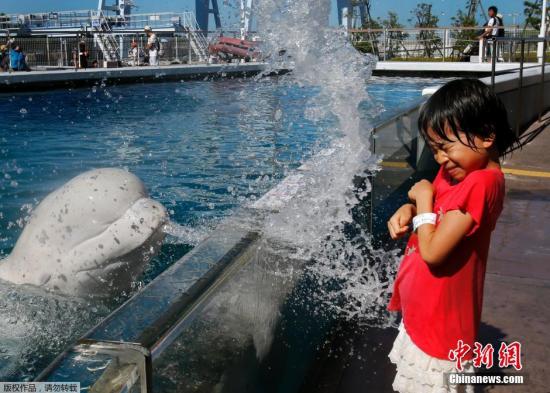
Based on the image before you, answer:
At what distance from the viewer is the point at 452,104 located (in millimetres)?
1951

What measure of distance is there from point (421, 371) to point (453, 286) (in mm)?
303

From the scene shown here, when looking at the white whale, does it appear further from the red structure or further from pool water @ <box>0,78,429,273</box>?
the red structure

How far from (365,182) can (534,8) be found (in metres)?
45.0

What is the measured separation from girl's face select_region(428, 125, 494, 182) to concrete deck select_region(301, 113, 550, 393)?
1.12m

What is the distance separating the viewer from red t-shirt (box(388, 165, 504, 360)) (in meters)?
1.92

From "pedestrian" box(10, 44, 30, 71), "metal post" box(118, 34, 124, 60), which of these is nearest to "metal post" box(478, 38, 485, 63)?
"metal post" box(118, 34, 124, 60)

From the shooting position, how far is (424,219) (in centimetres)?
196

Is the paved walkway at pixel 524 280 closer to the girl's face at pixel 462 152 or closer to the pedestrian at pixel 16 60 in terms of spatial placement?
the girl's face at pixel 462 152

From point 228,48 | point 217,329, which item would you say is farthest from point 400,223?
point 228,48

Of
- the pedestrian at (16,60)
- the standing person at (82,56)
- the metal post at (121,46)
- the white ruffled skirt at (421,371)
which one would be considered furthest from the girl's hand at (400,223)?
the metal post at (121,46)

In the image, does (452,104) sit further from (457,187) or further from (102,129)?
(102,129)

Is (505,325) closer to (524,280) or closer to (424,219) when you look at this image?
A: (524,280)

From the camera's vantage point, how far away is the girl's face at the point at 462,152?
76.2 inches

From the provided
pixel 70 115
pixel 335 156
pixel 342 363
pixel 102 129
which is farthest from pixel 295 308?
pixel 70 115
